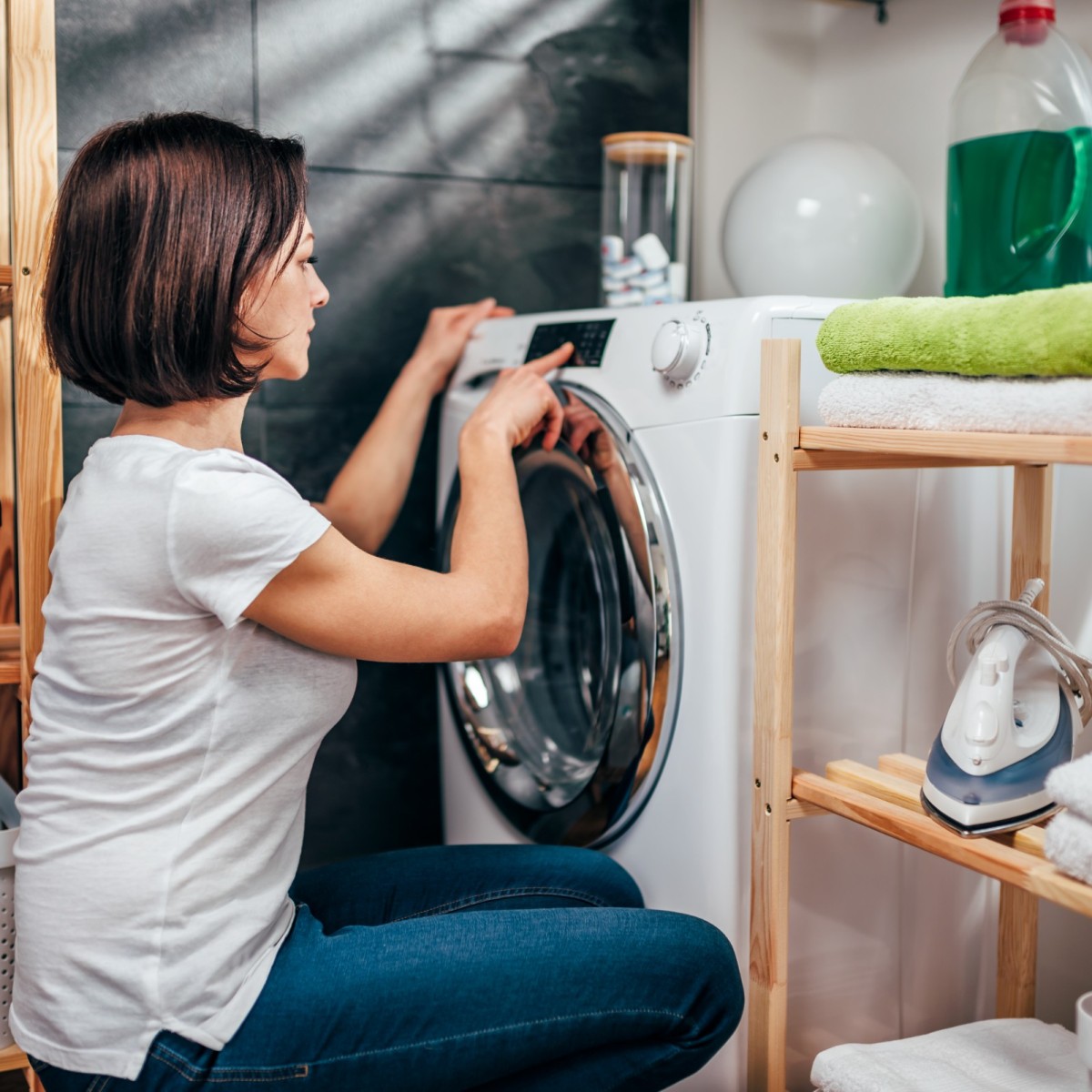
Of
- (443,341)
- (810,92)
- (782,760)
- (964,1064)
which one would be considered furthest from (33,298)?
(810,92)

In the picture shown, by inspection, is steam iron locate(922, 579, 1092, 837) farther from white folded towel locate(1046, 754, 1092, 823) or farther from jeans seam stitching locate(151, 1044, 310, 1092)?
jeans seam stitching locate(151, 1044, 310, 1092)

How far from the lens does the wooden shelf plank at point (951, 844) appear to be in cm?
89

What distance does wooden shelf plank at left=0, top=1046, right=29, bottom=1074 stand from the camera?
129cm

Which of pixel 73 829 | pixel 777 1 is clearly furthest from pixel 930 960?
pixel 777 1

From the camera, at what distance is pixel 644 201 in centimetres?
173

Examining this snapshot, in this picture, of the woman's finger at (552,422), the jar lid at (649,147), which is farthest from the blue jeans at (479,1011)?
the jar lid at (649,147)

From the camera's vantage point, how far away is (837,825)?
133 centimetres

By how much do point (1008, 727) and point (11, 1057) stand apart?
3.61ft

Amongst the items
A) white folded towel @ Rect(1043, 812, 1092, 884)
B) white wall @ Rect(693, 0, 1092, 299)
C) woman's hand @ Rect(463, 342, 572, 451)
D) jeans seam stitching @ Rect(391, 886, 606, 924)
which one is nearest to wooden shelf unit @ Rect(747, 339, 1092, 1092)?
white folded towel @ Rect(1043, 812, 1092, 884)

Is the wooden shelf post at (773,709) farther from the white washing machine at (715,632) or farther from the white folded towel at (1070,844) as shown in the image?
the white folded towel at (1070,844)

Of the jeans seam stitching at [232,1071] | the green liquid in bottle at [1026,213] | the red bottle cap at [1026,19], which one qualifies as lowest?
the jeans seam stitching at [232,1071]

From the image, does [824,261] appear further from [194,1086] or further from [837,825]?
[194,1086]

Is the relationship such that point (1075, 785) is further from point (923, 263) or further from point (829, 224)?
point (923, 263)

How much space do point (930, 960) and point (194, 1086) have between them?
872mm
